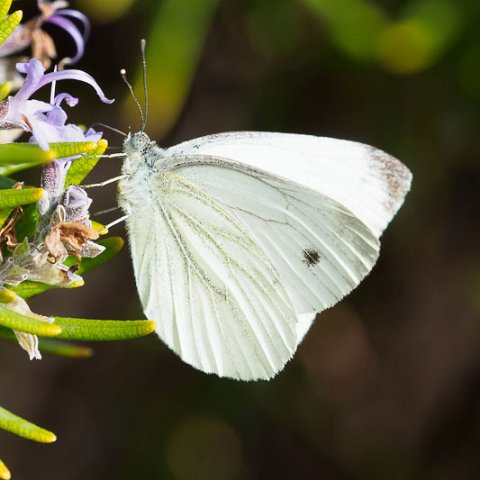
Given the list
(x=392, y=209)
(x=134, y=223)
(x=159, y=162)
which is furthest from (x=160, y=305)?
(x=392, y=209)

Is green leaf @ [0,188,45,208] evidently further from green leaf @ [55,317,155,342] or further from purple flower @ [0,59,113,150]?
green leaf @ [55,317,155,342]

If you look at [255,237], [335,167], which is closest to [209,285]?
[255,237]

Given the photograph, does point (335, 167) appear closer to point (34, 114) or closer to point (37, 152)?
point (34, 114)

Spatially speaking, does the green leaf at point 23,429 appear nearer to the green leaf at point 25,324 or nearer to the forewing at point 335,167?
the green leaf at point 25,324

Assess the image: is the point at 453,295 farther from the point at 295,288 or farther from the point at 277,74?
the point at 295,288

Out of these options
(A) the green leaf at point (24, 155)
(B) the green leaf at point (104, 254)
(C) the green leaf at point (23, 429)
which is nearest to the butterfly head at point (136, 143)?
(B) the green leaf at point (104, 254)
